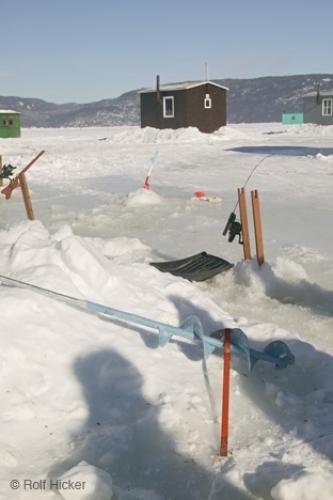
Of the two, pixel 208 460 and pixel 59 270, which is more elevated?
pixel 59 270

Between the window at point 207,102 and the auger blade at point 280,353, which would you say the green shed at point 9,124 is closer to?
the window at point 207,102

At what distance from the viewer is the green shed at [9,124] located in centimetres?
3747

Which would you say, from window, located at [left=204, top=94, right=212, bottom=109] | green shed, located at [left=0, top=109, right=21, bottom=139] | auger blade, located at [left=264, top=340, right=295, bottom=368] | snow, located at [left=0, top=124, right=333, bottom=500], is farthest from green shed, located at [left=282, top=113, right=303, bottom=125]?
auger blade, located at [left=264, top=340, right=295, bottom=368]

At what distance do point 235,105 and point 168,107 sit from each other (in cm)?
11512

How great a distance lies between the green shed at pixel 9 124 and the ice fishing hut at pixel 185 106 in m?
9.70

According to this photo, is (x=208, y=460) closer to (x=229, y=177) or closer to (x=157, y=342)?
(x=157, y=342)

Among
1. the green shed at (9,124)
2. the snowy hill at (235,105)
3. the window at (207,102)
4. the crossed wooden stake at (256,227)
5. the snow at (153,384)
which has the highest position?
the snowy hill at (235,105)

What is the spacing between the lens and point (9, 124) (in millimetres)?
37875

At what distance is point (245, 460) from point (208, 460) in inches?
8.3

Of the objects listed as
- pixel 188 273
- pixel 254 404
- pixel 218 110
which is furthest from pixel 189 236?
pixel 218 110

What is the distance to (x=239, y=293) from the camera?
239 inches

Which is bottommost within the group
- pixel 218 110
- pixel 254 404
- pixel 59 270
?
pixel 254 404

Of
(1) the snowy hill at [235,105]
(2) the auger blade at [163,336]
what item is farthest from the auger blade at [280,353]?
(1) the snowy hill at [235,105]

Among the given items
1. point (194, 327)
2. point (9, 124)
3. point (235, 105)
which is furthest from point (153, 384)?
point (235, 105)
